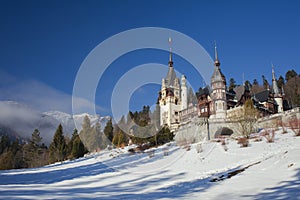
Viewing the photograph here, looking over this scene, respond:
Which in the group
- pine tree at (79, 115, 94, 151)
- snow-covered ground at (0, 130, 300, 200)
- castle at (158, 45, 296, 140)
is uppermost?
castle at (158, 45, 296, 140)

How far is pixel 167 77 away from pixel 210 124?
35.2m

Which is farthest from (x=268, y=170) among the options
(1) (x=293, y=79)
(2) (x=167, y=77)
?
(1) (x=293, y=79)

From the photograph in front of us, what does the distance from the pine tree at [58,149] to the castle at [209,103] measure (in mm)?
Answer: 21995

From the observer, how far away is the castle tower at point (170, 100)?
59147 millimetres

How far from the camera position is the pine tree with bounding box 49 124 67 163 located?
5022 centimetres

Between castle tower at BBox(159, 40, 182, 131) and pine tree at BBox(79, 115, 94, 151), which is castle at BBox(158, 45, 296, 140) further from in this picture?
pine tree at BBox(79, 115, 94, 151)

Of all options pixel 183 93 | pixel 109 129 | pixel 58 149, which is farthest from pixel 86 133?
pixel 183 93

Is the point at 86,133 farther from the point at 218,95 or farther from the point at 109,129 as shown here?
the point at 218,95

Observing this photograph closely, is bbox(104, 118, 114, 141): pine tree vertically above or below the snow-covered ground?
above

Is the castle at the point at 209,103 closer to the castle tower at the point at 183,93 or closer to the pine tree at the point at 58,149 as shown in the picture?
the castle tower at the point at 183,93

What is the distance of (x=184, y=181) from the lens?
32.8ft

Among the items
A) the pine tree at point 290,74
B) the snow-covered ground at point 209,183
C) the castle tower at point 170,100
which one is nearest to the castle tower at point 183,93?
the castle tower at point 170,100

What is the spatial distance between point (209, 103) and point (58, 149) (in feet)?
102

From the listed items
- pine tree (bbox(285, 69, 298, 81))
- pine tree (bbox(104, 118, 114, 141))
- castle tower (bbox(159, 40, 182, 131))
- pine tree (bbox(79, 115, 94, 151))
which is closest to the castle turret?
castle tower (bbox(159, 40, 182, 131))
